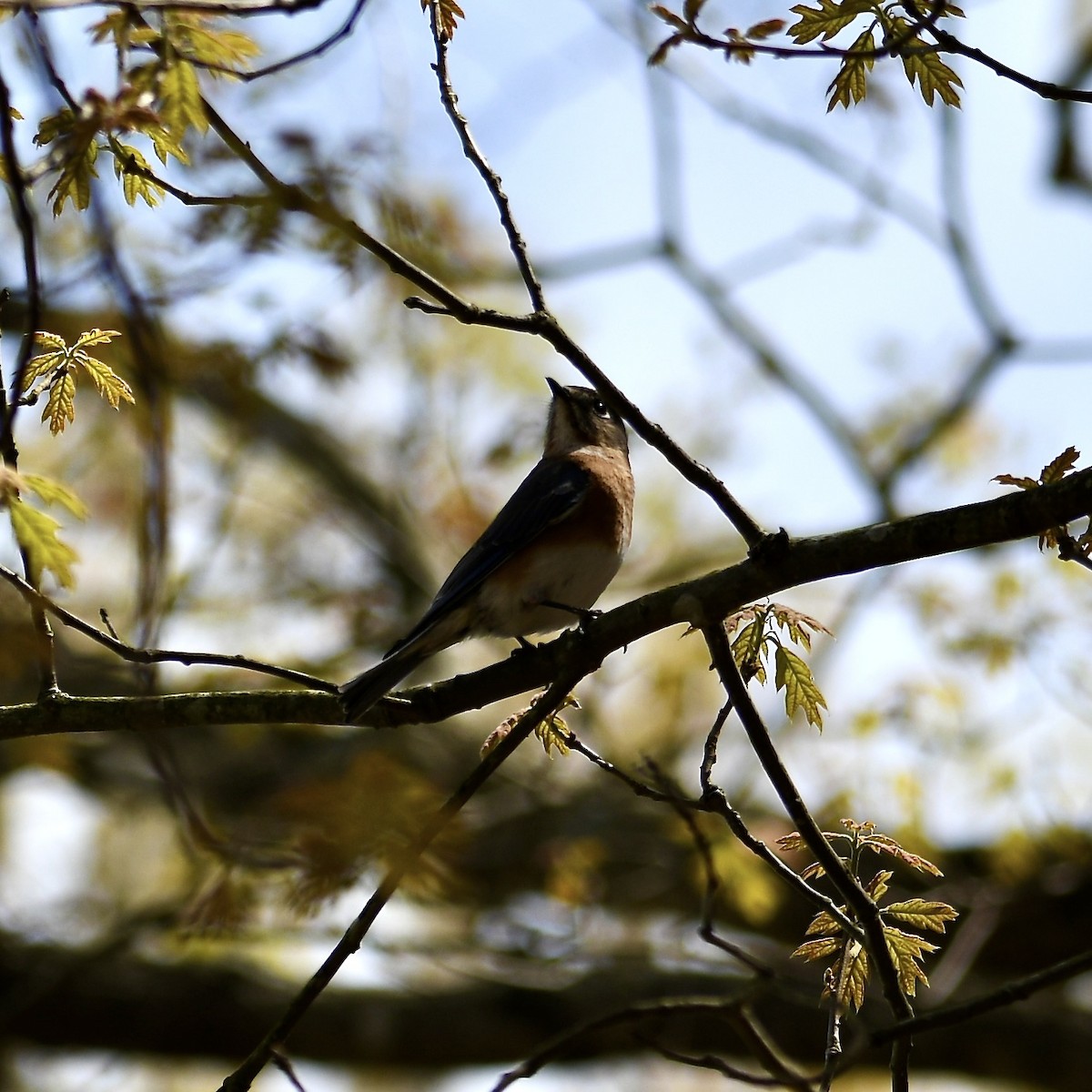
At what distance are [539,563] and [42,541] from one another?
279cm

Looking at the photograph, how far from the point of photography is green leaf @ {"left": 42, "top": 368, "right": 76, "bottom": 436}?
356 cm

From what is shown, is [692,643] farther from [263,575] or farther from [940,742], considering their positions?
[263,575]

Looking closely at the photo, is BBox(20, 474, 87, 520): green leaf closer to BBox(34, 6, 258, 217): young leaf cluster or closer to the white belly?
BBox(34, 6, 258, 217): young leaf cluster

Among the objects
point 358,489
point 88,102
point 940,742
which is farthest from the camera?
point 358,489

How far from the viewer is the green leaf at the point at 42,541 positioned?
2.53 meters

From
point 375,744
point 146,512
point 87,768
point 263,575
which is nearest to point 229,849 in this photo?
point 146,512

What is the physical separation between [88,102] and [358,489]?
9860mm

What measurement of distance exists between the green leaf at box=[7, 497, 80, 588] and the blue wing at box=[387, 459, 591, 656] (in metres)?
2.35

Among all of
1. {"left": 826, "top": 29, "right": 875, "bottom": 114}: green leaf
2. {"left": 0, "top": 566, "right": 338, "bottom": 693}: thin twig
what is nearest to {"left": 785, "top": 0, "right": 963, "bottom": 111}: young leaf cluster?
{"left": 826, "top": 29, "right": 875, "bottom": 114}: green leaf

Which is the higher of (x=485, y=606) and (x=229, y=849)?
(x=485, y=606)

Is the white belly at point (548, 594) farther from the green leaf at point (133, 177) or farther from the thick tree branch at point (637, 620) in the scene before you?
the green leaf at point (133, 177)

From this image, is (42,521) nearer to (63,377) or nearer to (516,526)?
(63,377)

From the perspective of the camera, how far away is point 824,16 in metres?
3.20

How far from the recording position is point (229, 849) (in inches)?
192
